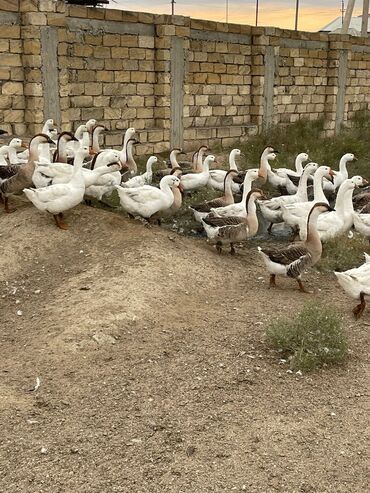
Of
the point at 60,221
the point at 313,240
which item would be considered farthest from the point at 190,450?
the point at 60,221

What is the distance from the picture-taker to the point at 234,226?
898 cm

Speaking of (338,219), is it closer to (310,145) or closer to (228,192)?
(228,192)

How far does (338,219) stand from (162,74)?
8.06 m

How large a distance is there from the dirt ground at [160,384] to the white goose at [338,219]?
94 centimetres

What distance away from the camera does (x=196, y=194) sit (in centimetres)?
1250

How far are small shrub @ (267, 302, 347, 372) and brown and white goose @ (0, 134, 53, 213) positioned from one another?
17.9 feet

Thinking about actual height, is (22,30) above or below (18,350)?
above

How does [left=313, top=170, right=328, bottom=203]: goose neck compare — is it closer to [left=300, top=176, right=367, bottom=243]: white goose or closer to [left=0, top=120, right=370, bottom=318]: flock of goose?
[left=0, top=120, right=370, bottom=318]: flock of goose

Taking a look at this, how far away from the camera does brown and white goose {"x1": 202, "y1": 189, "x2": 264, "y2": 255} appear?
9.00 metres

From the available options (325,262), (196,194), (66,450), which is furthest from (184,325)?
(196,194)

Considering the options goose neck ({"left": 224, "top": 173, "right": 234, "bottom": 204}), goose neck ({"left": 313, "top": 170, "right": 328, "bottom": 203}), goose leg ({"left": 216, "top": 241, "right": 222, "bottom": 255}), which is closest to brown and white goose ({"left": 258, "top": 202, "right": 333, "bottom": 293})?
goose leg ({"left": 216, "top": 241, "right": 222, "bottom": 255})

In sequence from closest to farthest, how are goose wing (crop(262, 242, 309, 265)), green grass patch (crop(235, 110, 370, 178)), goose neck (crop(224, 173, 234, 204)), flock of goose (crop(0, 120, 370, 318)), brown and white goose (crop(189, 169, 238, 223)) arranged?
goose wing (crop(262, 242, 309, 265)) < flock of goose (crop(0, 120, 370, 318)) < brown and white goose (crop(189, 169, 238, 223)) < goose neck (crop(224, 173, 234, 204)) < green grass patch (crop(235, 110, 370, 178))

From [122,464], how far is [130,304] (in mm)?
2731

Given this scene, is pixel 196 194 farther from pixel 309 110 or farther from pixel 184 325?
pixel 309 110
